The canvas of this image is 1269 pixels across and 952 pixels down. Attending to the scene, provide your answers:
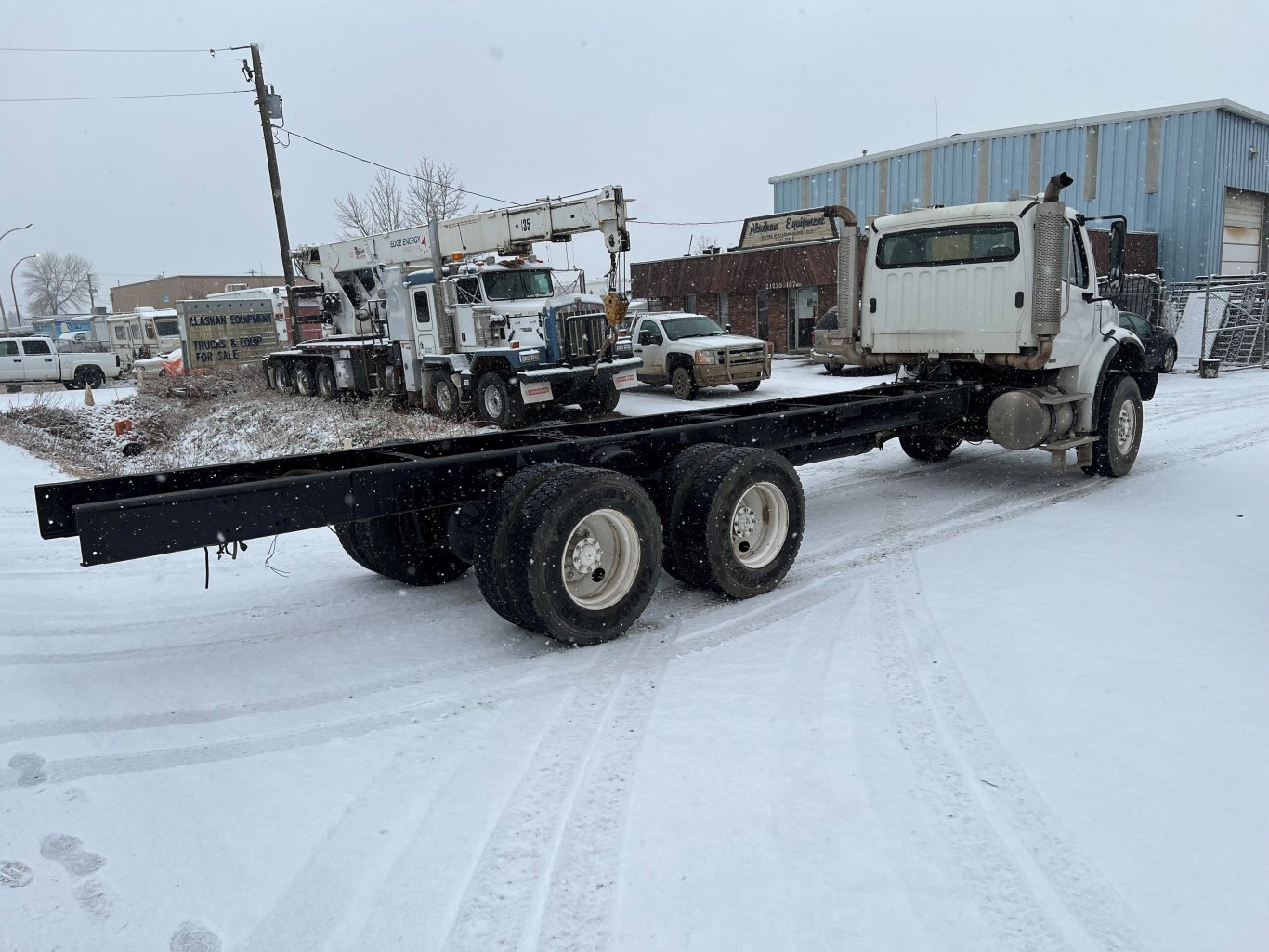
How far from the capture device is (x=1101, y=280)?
29.7 feet

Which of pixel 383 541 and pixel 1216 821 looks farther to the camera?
pixel 383 541

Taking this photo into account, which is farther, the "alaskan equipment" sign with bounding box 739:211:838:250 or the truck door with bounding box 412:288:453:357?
the "alaskan equipment" sign with bounding box 739:211:838:250

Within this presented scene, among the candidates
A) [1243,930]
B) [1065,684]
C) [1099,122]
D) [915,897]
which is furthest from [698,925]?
[1099,122]

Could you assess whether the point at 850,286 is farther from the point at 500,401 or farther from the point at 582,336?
the point at 500,401

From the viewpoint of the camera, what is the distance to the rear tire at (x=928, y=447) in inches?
410

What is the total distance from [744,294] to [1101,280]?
21.9 meters

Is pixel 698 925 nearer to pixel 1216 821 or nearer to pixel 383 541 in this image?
pixel 1216 821

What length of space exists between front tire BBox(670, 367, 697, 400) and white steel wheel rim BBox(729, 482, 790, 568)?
12911 millimetres

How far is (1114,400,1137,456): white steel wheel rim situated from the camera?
9205 millimetres

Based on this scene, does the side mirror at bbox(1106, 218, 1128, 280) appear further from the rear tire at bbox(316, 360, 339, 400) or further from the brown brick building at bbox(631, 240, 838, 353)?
the brown brick building at bbox(631, 240, 838, 353)

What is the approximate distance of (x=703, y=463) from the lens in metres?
5.77

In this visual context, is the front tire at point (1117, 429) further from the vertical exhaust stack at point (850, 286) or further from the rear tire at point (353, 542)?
the rear tire at point (353, 542)

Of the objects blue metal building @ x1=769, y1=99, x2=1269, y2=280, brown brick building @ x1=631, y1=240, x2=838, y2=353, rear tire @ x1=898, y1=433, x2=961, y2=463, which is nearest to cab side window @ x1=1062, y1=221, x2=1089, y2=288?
rear tire @ x1=898, y1=433, x2=961, y2=463

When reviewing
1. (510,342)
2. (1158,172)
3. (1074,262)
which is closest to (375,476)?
(1074,262)
